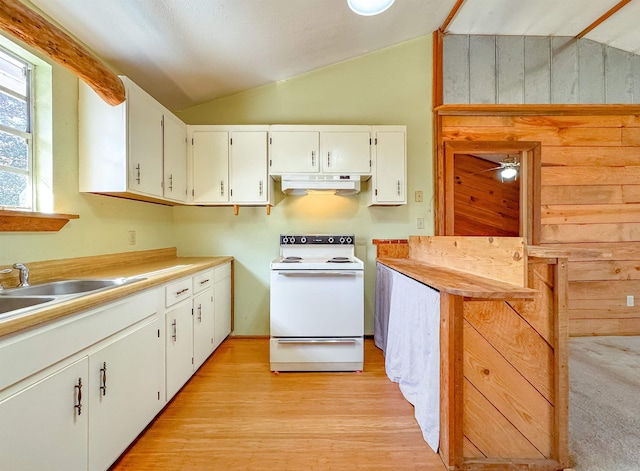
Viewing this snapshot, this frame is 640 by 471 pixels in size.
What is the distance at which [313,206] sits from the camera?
9.34ft

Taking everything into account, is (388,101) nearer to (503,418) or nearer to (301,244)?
(301,244)

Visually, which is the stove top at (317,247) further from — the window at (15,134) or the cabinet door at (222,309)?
the window at (15,134)

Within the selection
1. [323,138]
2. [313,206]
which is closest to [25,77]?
[323,138]

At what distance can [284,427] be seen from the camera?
5.16 ft

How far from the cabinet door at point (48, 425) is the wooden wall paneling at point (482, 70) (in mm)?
3537

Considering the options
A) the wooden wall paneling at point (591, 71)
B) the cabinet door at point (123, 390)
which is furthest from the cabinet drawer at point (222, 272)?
the wooden wall paneling at point (591, 71)

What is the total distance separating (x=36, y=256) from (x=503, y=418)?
249 cm

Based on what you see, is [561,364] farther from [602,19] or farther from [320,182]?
[602,19]

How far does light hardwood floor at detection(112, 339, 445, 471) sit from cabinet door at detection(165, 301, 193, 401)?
0.46ft

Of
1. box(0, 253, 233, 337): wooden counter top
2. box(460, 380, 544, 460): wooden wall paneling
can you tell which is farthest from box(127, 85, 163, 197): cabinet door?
box(460, 380, 544, 460): wooden wall paneling

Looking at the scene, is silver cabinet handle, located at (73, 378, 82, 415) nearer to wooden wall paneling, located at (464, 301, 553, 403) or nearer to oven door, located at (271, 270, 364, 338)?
oven door, located at (271, 270, 364, 338)

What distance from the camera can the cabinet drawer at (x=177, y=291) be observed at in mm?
1674

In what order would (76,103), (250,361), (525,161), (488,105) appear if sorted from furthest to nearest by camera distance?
1. (525,161)
2. (488,105)
3. (250,361)
4. (76,103)

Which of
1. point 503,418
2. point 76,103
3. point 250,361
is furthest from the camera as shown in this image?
point 250,361
